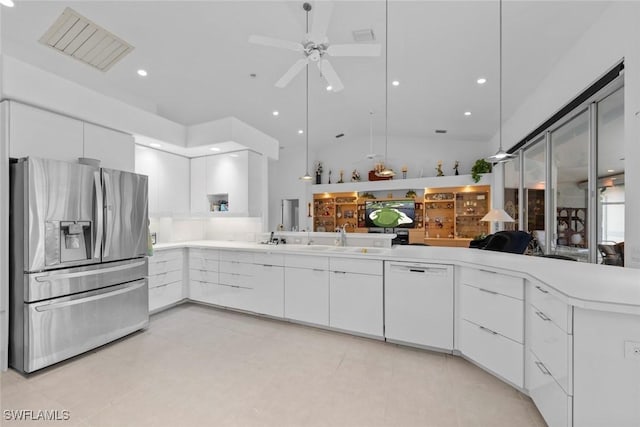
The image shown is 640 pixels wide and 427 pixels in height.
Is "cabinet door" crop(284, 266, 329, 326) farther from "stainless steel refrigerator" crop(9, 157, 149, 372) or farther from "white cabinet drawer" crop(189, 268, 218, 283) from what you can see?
"stainless steel refrigerator" crop(9, 157, 149, 372)

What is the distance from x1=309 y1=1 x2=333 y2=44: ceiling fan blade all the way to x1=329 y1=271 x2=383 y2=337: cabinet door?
7.48ft

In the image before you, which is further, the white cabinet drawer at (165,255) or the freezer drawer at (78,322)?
the white cabinet drawer at (165,255)

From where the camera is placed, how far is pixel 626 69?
202 centimetres

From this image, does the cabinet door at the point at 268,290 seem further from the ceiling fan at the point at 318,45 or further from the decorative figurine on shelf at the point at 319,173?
the decorative figurine on shelf at the point at 319,173

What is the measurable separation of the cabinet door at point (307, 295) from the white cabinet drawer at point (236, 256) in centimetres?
56

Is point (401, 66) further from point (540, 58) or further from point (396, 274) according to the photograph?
point (396, 274)

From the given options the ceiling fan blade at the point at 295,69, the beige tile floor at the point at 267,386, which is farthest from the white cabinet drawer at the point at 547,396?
the ceiling fan blade at the point at 295,69

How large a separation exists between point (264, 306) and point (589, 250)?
11.5ft

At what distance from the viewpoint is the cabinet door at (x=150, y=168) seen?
145 inches

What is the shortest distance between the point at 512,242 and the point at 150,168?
4.72m

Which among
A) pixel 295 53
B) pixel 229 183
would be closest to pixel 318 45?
pixel 295 53

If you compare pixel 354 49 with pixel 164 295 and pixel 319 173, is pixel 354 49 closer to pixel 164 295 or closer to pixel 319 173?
pixel 164 295

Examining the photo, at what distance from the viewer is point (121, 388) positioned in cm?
205

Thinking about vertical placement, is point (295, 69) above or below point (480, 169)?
above
